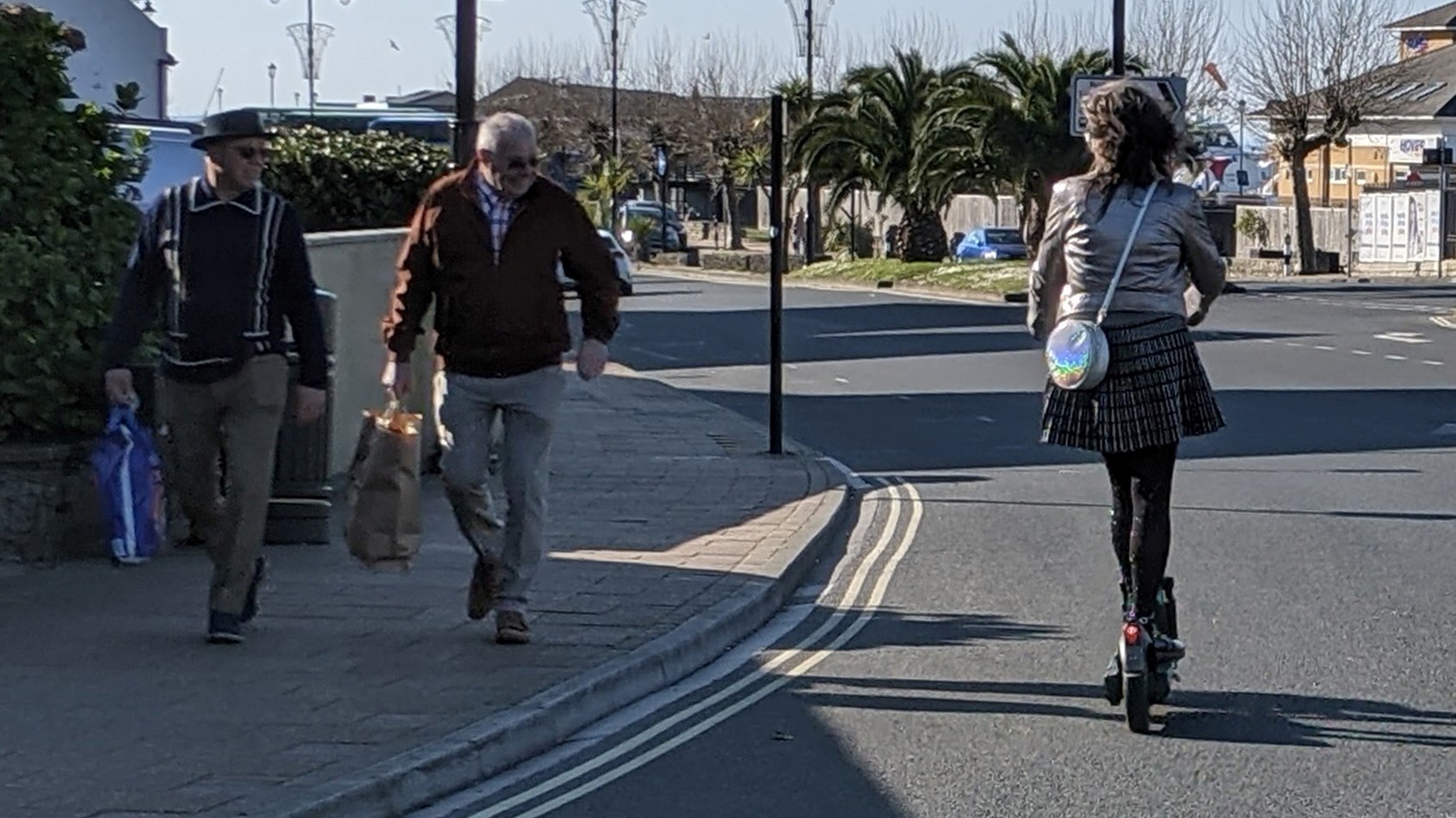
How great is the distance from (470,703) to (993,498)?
23.4 ft

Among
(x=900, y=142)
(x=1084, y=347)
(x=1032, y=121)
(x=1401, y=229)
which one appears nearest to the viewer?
(x=1084, y=347)

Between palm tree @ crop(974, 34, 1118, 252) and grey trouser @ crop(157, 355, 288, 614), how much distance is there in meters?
36.9

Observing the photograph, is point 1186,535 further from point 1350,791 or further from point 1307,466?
point 1350,791

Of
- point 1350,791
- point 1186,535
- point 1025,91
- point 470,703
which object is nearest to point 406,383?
point 470,703

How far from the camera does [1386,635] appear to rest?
29.9 ft

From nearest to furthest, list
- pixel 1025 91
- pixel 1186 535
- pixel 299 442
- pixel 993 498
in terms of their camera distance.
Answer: pixel 299 442, pixel 1186 535, pixel 993 498, pixel 1025 91

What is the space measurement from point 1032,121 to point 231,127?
3870 centimetres

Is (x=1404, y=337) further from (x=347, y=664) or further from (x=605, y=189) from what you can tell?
(x=605, y=189)

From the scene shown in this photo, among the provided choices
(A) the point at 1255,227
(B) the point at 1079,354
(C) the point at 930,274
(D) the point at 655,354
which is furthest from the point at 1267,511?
(A) the point at 1255,227

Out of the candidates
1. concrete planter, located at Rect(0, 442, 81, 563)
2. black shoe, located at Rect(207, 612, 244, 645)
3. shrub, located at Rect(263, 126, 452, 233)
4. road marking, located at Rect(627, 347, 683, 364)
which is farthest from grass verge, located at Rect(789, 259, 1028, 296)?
black shoe, located at Rect(207, 612, 244, 645)

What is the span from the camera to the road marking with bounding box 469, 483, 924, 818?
266 inches

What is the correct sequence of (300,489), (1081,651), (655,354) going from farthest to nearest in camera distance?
1. (655,354)
2. (300,489)
3. (1081,651)

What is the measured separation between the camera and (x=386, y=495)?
843 cm

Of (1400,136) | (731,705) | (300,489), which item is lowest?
(731,705)
